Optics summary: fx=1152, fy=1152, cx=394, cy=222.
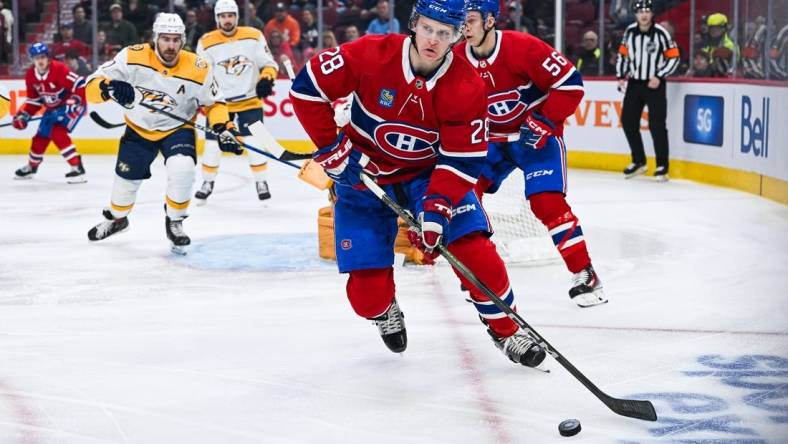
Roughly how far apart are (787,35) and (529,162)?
10.1 ft

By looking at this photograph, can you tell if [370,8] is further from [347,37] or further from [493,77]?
[493,77]

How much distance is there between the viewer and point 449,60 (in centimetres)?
293

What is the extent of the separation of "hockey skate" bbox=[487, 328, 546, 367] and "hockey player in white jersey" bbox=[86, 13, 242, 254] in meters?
2.36

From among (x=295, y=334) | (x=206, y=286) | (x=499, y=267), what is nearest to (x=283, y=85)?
(x=206, y=286)

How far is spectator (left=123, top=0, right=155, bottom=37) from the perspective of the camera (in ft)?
32.2

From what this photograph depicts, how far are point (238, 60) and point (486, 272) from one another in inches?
167

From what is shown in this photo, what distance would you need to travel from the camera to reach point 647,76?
7.77 meters

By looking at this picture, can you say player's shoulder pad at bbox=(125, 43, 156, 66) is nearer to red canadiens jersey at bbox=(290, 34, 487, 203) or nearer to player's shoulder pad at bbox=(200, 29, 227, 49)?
player's shoulder pad at bbox=(200, 29, 227, 49)

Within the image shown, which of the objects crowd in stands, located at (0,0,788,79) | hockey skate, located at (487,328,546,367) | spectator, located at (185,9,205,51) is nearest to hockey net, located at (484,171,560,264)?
hockey skate, located at (487,328,546,367)

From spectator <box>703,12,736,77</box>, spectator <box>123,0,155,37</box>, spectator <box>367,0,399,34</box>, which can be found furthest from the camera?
spectator <box>123,0,155,37</box>

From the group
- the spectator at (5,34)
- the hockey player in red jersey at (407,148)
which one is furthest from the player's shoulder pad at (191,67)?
the spectator at (5,34)

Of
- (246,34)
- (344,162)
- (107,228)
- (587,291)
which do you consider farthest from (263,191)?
(344,162)

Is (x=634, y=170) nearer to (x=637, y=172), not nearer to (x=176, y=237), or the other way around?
(x=637, y=172)

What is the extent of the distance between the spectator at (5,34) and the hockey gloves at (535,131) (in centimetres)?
702
